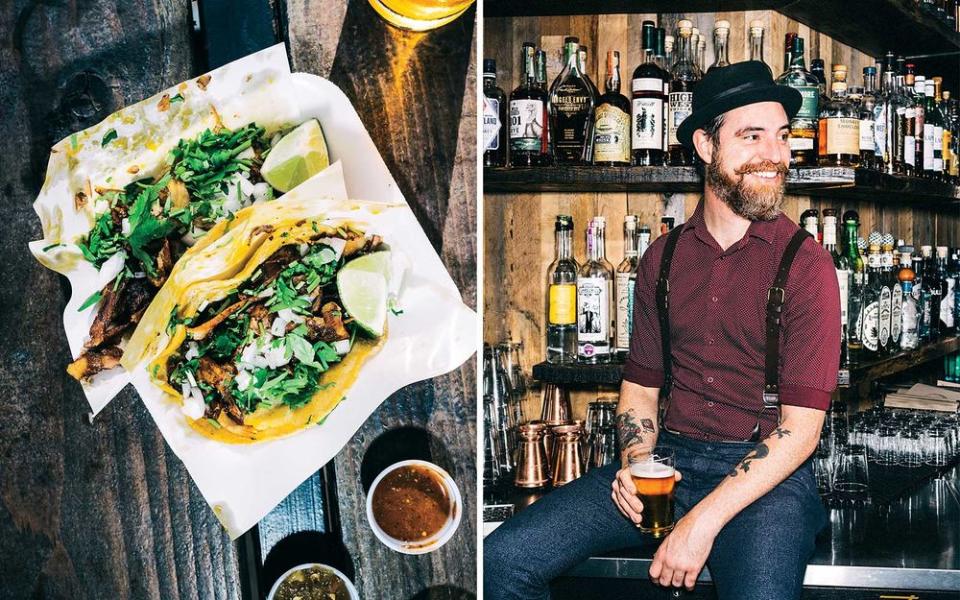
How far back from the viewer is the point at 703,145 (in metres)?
2.08

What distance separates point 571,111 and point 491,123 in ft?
0.74

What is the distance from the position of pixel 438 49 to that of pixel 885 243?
6.46ft

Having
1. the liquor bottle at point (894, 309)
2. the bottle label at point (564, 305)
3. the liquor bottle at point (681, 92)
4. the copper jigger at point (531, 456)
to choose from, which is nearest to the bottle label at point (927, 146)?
the liquor bottle at point (894, 309)

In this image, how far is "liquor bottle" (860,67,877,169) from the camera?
2260 mm

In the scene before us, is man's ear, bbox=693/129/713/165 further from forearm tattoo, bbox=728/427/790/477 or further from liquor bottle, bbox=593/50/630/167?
forearm tattoo, bbox=728/427/790/477

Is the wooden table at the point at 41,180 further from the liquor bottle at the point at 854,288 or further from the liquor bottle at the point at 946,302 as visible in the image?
the liquor bottle at the point at 946,302

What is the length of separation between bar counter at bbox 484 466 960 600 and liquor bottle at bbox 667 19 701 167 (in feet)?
3.15

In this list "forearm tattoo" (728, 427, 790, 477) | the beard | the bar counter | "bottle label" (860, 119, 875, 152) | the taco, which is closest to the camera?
the taco

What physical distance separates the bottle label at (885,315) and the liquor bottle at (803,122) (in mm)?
570

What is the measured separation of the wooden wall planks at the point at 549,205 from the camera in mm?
2396

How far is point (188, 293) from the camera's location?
2.86ft

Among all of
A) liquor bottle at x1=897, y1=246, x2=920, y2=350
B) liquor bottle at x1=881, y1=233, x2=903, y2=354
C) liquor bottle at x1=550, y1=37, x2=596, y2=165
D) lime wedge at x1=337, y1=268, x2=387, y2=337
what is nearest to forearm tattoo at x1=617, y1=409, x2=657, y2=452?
liquor bottle at x1=550, y1=37, x2=596, y2=165

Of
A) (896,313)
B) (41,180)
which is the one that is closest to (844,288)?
(896,313)

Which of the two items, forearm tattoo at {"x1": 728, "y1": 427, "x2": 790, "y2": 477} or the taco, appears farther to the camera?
forearm tattoo at {"x1": 728, "y1": 427, "x2": 790, "y2": 477}
